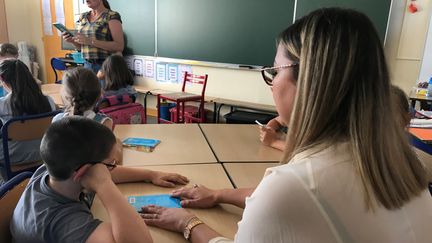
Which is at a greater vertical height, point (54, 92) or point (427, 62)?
point (427, 62)

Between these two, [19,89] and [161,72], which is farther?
[161,72]

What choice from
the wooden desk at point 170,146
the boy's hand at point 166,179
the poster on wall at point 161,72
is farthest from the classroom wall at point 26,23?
the boy's hand at point 166,179

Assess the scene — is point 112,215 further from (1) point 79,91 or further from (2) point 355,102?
(1) point 79,91

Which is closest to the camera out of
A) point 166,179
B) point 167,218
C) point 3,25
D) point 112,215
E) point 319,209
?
point 319,209

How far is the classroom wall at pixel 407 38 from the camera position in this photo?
3.34 metres

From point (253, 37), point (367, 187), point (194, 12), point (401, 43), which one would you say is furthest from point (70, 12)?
point (367, 187)

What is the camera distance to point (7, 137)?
1975 millimetres

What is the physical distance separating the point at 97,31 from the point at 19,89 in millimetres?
1265

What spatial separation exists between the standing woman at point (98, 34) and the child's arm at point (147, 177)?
7.19ft

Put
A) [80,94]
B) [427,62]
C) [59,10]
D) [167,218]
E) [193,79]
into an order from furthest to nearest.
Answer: [59,10] < [193,79] < [427,62] < [80,94] < [167,218]

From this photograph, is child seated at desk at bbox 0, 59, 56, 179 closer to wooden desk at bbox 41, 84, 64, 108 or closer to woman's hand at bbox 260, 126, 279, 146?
wooden desk at bbox 41, 84, 64, 108

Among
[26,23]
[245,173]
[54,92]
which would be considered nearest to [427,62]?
[245,173]

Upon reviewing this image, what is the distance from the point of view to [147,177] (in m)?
1.30

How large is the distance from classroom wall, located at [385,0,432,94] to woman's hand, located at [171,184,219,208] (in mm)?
2934
